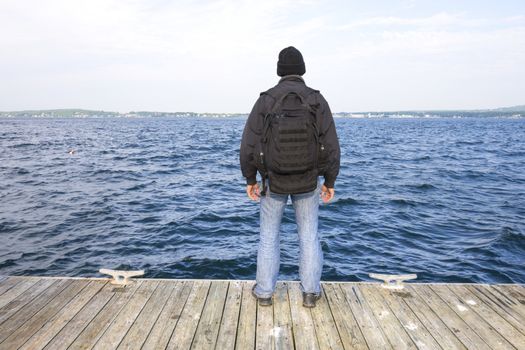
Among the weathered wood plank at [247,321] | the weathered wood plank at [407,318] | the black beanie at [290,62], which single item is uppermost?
the black beanie at [290,62]

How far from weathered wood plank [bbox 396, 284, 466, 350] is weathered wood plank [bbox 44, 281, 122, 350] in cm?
347

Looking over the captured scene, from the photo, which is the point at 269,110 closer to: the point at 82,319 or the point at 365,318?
the point at 365,318

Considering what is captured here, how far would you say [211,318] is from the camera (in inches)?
156

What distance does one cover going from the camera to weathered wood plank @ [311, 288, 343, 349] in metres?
3.52

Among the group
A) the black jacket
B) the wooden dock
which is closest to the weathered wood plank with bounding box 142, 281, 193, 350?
the wooden dock

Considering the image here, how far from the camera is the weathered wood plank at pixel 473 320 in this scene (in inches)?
140

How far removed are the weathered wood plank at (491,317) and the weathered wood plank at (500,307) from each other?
0.18ft

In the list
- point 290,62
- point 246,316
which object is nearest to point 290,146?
point 290,62

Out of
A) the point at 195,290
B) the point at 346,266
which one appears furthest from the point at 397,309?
the point at 346,266

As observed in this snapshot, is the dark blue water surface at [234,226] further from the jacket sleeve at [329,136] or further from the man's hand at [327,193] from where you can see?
the jacket sleeve at [329,136]

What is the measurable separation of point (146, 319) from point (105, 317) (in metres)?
0.45

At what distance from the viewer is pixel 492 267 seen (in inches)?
332

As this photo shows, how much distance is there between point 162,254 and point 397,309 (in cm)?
633

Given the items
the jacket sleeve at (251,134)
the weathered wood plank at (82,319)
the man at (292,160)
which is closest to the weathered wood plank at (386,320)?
the man at (292,160)
